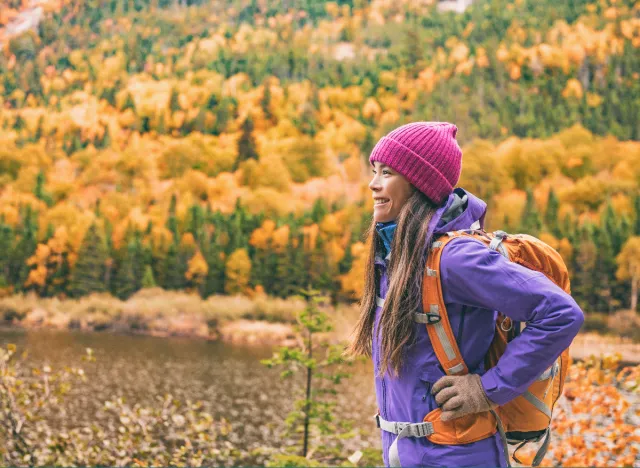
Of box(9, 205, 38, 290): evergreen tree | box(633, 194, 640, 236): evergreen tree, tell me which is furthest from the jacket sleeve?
box(633, 194, 640, 236): evergreen tree

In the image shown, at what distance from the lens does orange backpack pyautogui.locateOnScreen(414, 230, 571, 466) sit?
1.85 metres

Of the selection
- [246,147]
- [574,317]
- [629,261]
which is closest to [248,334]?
[629,261]

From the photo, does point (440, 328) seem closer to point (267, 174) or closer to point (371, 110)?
point (267, 174)

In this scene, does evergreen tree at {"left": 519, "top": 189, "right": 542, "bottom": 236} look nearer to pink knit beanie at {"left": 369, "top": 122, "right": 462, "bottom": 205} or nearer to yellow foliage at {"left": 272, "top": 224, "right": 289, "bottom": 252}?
yellow foliage at {"left": 272, "top": 224, "right": 289, "bottom": 252}

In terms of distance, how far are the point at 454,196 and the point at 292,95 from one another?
132344 millimetres

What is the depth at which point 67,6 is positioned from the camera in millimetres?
155875

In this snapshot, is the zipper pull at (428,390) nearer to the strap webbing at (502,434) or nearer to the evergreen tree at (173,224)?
the strap webbing at (502,434)

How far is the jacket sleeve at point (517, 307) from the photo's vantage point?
174 cm

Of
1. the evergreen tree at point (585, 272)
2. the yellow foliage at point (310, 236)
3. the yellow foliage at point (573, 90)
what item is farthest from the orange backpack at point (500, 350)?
the yellow foliage at point (573, 90)

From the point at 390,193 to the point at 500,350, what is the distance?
22.5 inches

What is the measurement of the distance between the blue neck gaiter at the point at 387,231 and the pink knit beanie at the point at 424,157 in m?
0.14

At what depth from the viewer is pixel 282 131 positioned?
411ft

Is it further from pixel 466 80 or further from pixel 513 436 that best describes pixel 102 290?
pixel 466 80

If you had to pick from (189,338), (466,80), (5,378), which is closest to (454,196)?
(5,378)
